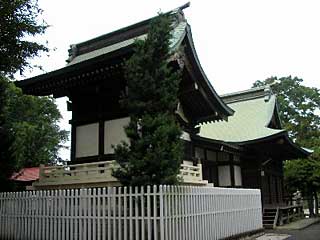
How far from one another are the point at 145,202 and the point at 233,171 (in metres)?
12.5

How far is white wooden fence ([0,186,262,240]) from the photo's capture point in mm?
9578

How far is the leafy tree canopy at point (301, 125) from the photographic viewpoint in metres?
26.1

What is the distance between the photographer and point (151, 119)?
33.1 feet

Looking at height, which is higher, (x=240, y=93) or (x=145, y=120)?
(x=240, y=93)

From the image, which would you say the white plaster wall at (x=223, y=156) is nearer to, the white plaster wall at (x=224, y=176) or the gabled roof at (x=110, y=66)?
the white plaster wall at (x=224, y=176)

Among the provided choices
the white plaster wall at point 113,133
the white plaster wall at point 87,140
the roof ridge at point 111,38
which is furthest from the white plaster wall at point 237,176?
the white plaster wall at point 87,140

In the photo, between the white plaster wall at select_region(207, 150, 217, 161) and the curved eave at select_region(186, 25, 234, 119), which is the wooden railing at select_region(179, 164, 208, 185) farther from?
the white plaster wall at select_region(207, 150, 217, 161)

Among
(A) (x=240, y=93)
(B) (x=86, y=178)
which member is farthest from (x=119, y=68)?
(A) (x=240, y=93)

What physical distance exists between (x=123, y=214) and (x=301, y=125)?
33111 millimetres

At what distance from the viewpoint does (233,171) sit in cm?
2138

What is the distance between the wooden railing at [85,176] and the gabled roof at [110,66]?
301cm

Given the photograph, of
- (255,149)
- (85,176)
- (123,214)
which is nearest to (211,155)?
(255,149)

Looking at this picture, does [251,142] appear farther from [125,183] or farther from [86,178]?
[125,183]

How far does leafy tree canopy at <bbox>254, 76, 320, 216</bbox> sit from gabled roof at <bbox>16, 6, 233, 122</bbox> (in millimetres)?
11594
